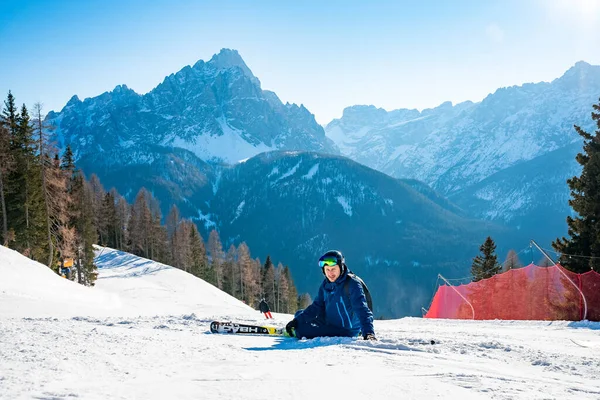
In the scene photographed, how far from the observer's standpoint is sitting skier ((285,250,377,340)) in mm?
7277

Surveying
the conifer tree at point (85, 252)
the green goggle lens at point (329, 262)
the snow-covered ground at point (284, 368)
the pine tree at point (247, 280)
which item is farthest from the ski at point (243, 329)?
the pine tree at point (247, 280)

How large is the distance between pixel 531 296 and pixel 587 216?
5400 mm

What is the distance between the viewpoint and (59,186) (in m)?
32.2

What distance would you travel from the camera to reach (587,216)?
20.4 meters

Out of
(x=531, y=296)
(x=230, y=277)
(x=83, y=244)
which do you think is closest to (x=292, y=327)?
(x=531, y=296)

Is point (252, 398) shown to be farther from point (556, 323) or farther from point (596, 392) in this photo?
point (556, 323)

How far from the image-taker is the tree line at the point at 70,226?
30.4 meters

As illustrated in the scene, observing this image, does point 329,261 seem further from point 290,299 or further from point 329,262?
point 290,299

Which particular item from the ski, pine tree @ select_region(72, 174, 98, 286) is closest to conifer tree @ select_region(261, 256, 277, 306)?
pine tree @ select_region(72, 174, 98, 286)

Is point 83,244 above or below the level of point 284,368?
above

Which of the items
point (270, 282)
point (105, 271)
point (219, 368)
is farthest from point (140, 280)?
point (219, 368)

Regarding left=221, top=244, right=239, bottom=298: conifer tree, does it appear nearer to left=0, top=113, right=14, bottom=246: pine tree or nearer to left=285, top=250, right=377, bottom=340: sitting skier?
left=0, top=113, right=14, bottom=246: pine tree

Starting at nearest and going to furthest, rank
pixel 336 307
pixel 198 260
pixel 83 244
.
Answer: pixel 336 307
pixel 83 244
pixel 198 260

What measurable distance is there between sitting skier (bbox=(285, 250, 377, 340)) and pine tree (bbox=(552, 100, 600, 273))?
16211 millimetres
